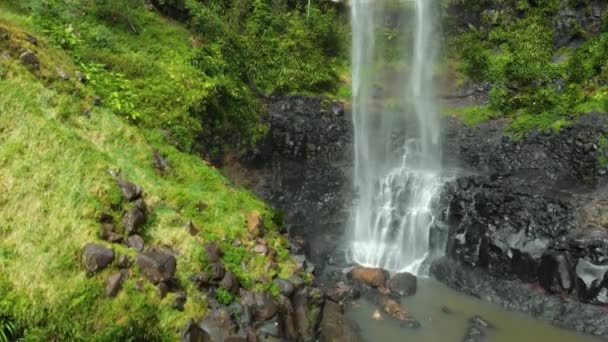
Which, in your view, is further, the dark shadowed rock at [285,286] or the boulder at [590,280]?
the boulder at [590,280]

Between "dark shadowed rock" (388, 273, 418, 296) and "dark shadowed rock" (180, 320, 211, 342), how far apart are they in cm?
834

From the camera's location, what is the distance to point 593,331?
474 inches

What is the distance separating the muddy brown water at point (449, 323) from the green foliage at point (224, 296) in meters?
4.96

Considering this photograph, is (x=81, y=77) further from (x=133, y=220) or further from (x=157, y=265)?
(x=157, y=265)

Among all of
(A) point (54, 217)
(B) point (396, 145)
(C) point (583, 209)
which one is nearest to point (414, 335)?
(C) point (583, 209)

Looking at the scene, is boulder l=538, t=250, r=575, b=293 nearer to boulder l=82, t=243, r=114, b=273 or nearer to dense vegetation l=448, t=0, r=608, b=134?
dense vegetation l=448, t=0, r=608, b=134

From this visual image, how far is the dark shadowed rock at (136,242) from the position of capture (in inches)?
298

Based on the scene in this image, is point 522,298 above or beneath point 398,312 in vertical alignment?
above

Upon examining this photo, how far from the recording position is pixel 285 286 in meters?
9.05

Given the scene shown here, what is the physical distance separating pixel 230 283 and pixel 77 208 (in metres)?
2.91

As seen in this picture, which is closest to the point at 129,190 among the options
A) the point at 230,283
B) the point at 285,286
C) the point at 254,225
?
the point at 230,283

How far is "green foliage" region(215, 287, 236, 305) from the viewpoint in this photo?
784 cm

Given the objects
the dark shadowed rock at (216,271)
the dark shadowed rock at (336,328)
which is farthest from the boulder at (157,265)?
the dark shadowed rock at (336,328)

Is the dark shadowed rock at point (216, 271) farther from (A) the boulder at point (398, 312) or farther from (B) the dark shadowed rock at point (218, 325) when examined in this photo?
(A) the boulder at point (398, 312)
